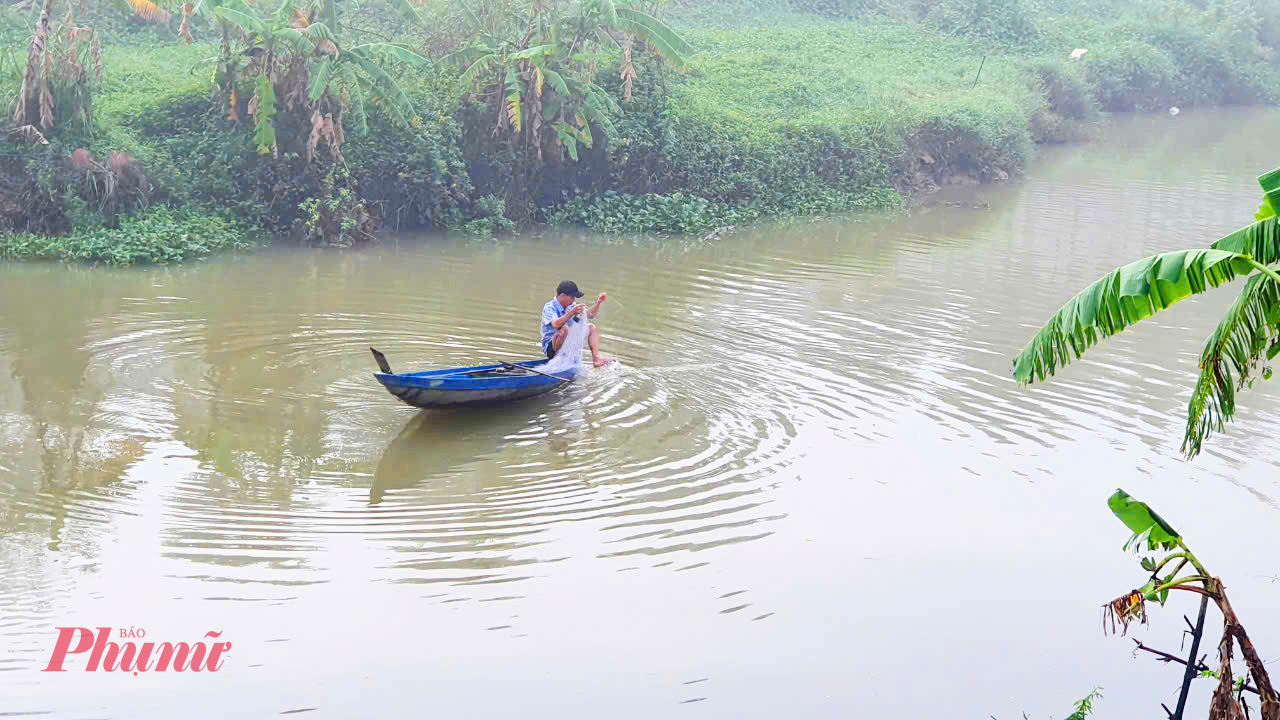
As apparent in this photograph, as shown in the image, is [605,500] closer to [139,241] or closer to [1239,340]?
[1239,340]

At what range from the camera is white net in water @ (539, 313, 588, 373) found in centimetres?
1055

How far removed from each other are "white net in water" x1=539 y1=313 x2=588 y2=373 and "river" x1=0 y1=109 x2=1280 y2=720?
0.96ft

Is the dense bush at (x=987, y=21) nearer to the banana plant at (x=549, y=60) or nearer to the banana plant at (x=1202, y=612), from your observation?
the banana plant at (x=549, y=60)

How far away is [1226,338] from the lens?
514 cm

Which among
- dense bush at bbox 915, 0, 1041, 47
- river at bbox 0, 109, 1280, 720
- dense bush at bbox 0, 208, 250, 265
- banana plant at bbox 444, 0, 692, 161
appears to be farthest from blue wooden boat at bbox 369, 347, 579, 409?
dense bush at bbox 915, 0, 1041, 47

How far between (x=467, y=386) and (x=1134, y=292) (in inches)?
219

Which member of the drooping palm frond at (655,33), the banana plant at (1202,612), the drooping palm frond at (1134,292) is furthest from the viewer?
the drooping palm frond at (655,33)

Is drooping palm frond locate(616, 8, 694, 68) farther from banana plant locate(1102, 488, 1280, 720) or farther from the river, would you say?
banana plant locate(1102, 488, 1280, 720)

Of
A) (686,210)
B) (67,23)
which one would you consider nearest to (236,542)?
(67,23)

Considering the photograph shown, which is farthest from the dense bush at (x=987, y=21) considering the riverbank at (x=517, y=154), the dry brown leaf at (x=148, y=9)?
the dry brown leaf at (x=148, y=9)

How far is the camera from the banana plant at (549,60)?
54.0ft

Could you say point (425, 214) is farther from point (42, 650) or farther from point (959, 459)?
point (42, 650)

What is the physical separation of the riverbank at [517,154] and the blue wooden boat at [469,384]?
22.0 ft

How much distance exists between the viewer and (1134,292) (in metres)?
4.97
